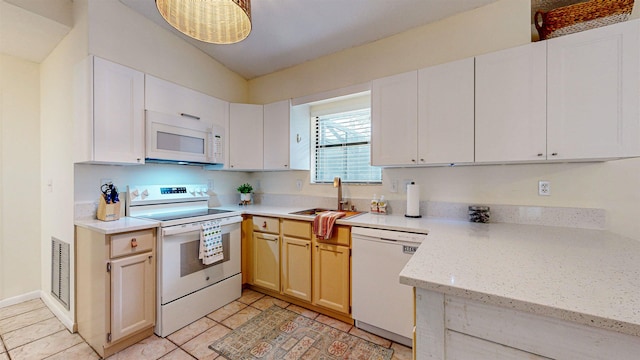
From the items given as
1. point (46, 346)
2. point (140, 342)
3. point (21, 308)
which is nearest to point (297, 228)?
point (140, 342)

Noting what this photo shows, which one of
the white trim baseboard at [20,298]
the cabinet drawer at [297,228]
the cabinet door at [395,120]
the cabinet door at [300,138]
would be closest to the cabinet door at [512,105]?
the cabinet door at [395,120]

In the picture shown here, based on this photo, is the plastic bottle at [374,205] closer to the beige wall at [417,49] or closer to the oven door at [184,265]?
the beige wall at [417,49]

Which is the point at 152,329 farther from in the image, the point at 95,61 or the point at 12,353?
the point at 95,61

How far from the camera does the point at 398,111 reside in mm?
2078

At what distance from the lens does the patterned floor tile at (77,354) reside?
1725mm

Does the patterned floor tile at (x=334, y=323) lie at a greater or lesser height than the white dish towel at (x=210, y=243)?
lesser

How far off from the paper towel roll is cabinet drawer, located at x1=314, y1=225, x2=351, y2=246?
59 centimetres

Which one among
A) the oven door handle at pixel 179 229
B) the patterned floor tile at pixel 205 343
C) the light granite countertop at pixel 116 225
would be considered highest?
the light granite countertop at pixel 116 225

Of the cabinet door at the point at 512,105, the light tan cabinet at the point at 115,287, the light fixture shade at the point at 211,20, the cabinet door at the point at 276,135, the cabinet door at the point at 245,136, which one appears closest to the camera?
the light fixture shade at the point at 211,20

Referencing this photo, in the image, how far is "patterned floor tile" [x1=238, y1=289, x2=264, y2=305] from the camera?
8.20 feet

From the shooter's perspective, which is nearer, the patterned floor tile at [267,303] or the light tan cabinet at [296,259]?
the light tan cabinet at [296,259]

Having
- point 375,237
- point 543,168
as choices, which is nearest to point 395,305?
point 375,237

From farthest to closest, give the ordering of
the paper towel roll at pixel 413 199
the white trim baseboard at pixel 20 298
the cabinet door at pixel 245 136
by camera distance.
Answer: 1. the cabinet door at pixel 245 136
2. the white trim baseboard at pixel 20 298
3. the paper towel roll at pixel 413 199

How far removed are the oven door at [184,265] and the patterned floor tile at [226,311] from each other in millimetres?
275
